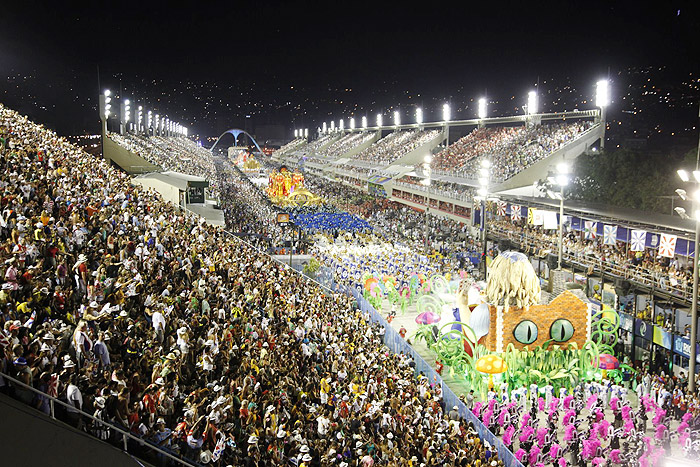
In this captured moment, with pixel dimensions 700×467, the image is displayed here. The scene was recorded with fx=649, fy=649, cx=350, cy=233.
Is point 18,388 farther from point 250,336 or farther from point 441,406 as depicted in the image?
point 441,406

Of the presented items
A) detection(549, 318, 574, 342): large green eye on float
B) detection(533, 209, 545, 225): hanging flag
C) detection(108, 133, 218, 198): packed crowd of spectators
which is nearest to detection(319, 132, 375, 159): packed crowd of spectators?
detection(108, 133, 218, 198): packed crowd of spectators

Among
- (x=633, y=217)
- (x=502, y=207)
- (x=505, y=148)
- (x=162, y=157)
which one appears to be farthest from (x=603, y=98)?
(x=162, y=157)

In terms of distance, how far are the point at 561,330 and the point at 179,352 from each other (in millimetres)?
11738

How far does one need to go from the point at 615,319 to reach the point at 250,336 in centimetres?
1205

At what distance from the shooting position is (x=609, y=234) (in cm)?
2314

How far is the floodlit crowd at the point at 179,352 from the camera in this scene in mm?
8133

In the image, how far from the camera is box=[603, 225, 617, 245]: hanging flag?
75.3ft

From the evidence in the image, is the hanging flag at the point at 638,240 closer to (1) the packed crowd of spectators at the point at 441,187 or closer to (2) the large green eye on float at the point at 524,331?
(2) the large green eye on float at the point at 524,331

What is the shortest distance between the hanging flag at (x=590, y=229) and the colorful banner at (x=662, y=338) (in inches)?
233

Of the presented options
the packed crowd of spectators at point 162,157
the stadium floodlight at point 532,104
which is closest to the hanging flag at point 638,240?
the packed crowd of spectators at point 162,157

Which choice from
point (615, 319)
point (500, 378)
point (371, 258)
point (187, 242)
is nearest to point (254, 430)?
point (187, 242)

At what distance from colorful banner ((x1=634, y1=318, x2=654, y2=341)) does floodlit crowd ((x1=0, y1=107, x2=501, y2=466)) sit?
8156mm

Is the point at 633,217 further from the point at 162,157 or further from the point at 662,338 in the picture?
the point at 162,157

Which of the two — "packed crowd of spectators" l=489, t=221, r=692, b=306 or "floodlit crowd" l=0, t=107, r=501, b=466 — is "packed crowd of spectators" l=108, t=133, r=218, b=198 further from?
"floodlit crowd" l=0, t=107, r=501, b=466
